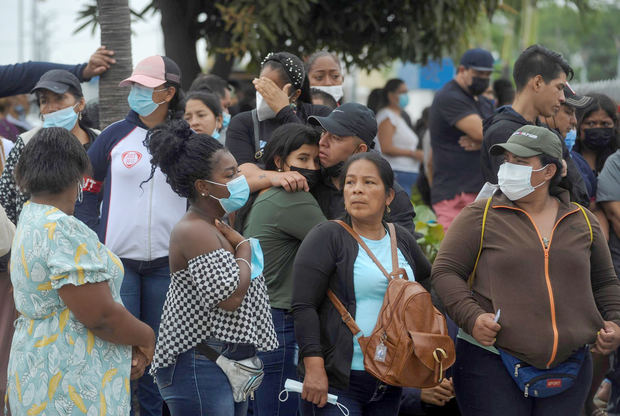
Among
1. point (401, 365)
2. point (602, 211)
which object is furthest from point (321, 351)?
point (602, 211)

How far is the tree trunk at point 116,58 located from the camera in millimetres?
6543

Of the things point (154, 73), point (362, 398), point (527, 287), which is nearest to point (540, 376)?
point (527, 287)

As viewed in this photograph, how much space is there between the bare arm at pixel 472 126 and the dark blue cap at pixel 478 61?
0.60 m

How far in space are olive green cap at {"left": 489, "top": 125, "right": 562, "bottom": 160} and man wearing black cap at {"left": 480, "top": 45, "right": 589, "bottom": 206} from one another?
72 cm

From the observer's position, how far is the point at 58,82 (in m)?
5.79

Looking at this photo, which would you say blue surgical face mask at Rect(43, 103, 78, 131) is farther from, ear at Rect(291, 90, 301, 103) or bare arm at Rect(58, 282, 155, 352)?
bare arm at Rect(58, 282, 155, 352)

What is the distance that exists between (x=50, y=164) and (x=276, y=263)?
1572 millimetres

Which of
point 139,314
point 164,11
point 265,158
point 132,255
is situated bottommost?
point 139,314

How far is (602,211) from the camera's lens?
614 centimetres

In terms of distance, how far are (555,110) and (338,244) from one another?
1948 millimetres

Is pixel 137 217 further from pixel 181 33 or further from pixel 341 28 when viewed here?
pixel 341 28

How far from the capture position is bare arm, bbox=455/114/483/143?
7.09 meters

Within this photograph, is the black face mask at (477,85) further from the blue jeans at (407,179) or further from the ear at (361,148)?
the blue jeans at (407,179)

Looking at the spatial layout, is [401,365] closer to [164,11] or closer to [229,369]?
[229,369]
